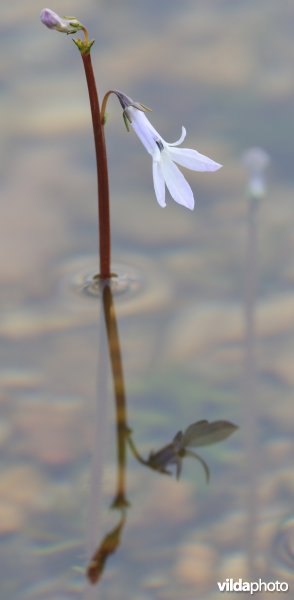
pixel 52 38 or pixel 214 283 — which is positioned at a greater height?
pixel 52 38

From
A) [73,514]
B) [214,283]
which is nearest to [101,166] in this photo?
[214,283]

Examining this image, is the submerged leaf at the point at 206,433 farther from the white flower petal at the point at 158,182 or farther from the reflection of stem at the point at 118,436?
the white flower petal at the point at 158,182

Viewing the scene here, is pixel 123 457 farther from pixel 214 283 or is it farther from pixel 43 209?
pixel 43 209

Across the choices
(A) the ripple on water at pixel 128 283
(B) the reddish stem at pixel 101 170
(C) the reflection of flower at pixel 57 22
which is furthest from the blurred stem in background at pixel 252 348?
(C) the reflection of flower at pixel 57 22

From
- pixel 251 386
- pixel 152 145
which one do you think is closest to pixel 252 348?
pixel 251 386

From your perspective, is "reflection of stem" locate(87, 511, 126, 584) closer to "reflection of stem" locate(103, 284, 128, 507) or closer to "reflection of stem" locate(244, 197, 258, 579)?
"reflection of stem" locate(103, 284, 128, 507)

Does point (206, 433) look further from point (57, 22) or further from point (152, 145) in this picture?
point (57, 22)
